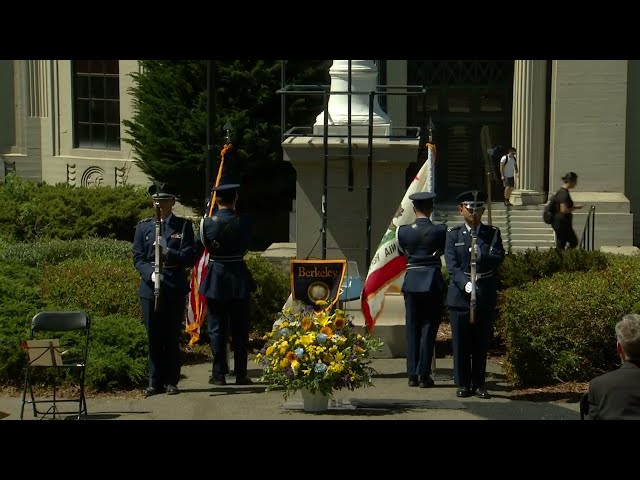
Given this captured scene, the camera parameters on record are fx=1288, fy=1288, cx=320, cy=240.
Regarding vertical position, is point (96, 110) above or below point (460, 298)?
above

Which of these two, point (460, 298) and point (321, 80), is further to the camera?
point (321, 80)

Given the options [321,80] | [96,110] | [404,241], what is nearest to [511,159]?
[321,80]

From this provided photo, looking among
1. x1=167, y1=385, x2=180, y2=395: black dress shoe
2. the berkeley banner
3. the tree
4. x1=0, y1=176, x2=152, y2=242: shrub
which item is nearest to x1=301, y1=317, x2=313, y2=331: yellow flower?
the berkeley banner

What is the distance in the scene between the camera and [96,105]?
30094mm

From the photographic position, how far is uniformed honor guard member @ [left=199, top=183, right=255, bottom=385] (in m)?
11.2

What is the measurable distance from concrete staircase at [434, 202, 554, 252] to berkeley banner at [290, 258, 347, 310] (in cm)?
1228

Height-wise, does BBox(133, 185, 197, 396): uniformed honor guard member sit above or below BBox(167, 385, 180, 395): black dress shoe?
above

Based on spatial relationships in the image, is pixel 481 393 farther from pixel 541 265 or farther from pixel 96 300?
pixel 96 300

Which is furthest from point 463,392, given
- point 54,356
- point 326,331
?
point 54,356

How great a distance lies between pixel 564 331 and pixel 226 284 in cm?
293

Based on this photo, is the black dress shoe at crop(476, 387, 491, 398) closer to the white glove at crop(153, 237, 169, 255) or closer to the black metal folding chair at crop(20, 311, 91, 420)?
the white glove at crop(153, 237, 169, 255)

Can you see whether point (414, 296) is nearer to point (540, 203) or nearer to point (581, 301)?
point (581, 301)
